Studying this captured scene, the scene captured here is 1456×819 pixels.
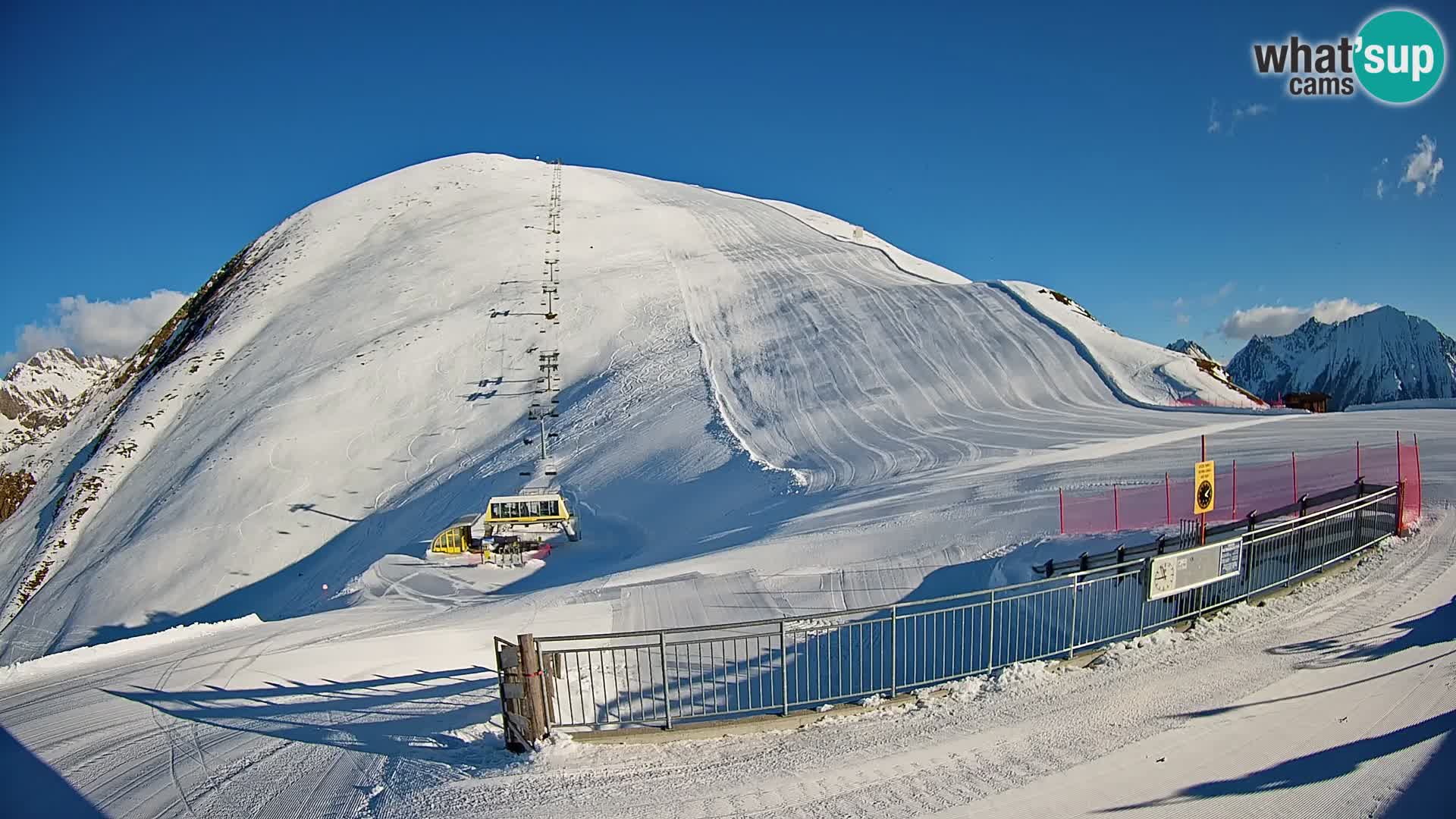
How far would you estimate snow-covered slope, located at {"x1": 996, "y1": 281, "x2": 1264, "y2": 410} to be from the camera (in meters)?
27.2

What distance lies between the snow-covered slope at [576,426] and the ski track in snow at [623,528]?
0.20 meters

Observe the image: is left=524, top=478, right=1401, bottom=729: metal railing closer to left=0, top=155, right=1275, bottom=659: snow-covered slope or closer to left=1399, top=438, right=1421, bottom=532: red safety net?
left=1399, top=438, right=1421, bottom=532: red safety net

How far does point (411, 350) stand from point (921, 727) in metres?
38.1

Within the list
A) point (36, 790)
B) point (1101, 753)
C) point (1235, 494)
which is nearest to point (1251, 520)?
point (1235, 494)

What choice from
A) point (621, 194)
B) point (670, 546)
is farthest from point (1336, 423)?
point (621, 194)

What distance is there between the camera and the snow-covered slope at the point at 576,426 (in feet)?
67.9

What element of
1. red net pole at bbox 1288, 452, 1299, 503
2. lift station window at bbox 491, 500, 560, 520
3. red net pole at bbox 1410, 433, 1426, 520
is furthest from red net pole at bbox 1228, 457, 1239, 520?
lift station window at bbox 491, 500, 560, 520

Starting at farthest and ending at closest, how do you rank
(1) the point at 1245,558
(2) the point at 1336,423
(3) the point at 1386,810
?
1. (2) the point at 1336,423
2. (1) the point at 1245,558
3. (3) the point at 1386,810

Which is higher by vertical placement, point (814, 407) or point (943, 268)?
point (943, 268)

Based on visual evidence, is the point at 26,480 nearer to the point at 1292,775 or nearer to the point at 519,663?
the point at 519,663

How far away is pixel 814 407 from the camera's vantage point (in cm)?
2998

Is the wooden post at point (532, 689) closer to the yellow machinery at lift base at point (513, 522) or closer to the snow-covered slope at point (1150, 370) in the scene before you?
the yellow machinery at lift base at point (513, 522)

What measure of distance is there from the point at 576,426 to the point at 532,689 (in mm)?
25498

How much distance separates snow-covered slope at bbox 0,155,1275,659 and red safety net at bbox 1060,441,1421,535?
1.54m
